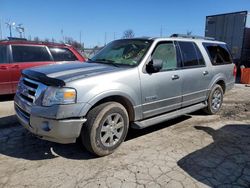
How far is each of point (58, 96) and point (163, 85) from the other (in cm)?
200

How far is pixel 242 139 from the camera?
15.4 feet

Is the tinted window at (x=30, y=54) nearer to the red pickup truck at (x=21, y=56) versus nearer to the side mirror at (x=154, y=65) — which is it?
the red pickup truck at (x=21, y=56)

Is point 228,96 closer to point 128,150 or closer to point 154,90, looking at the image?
point 154,90

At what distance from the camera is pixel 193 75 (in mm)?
5164

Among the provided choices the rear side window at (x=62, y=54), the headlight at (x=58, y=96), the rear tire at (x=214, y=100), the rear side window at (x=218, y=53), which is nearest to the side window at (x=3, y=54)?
the rear side window at (x=62, y=54)

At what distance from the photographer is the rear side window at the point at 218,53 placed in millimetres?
5901

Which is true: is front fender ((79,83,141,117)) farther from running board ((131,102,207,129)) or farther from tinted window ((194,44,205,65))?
tinted window ((194,44,205,65))

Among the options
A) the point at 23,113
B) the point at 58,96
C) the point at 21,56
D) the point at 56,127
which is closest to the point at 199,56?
the point at 58,96

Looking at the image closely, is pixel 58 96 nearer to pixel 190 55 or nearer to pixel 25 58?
pixel 190 55

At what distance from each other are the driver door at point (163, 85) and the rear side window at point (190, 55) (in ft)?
0.82

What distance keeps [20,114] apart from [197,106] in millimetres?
3714

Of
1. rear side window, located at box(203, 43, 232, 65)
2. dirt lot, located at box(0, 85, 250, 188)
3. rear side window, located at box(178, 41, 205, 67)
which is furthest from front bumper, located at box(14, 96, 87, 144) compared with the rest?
rear side window, located at box(203, 43, 232, 65)

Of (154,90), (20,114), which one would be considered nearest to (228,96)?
(154,90)

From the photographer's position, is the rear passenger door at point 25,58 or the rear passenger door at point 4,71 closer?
the rear passenger door at point 4,71
